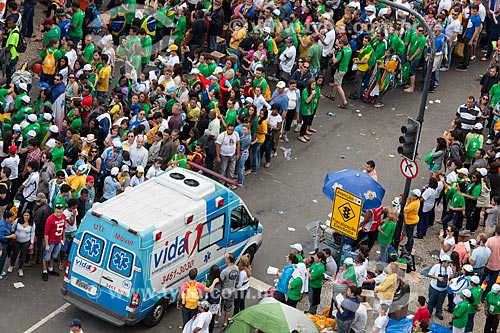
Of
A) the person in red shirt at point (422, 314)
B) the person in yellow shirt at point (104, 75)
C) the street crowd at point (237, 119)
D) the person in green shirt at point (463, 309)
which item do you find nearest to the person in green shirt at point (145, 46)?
the street crowd at point (237, 119)

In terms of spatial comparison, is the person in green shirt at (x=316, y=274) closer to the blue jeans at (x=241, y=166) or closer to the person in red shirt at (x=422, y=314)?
the person in red shirt at (x=422, y=314)

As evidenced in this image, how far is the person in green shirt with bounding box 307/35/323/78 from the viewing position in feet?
92.7

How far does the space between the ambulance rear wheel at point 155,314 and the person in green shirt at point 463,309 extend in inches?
216

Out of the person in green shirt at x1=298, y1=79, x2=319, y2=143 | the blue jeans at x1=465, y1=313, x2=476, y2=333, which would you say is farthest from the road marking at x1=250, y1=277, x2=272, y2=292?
the person in green shirt at x1=298, y1=79, x2=319, y2=143

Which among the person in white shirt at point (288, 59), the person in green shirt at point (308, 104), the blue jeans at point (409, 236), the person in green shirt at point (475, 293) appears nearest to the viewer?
the person in green shirt at point (475, 293)

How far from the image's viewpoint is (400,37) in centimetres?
2950

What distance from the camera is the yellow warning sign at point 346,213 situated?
20375 mm

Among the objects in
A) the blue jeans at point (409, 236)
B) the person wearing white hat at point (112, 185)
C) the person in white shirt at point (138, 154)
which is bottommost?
the blue jeans at point (409, 236)

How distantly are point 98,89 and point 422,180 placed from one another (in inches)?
327

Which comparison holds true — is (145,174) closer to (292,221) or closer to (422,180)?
(292,221)

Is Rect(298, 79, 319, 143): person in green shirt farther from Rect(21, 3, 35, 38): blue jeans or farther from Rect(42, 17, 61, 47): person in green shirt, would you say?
Rect(21, 3, 35, 38): blue jeans

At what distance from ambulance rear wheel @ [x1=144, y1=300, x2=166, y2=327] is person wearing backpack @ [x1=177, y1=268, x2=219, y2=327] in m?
0.59

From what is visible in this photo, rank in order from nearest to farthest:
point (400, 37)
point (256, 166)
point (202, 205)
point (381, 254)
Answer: point (202, 205) < point (381, 254) < point (256, 166) < point (400, 37)

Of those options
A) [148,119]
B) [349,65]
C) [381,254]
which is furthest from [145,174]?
[349,65]
